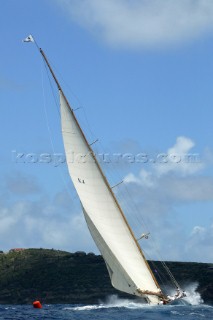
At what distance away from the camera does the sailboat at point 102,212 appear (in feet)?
193

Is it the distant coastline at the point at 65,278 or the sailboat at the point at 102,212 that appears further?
the distant coastline at the point at 65,278

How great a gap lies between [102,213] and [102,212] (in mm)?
86

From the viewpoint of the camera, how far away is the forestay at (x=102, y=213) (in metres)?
58.9

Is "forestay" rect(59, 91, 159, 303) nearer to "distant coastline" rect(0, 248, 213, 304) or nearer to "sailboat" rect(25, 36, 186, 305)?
"sailboat" rect(25, 36, 186, 305)

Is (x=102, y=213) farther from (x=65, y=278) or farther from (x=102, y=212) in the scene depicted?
(x=65, y=278)

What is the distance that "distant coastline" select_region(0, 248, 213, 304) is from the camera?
127688mm

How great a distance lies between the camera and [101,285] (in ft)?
428

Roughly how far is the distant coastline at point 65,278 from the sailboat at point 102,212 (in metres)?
55.6

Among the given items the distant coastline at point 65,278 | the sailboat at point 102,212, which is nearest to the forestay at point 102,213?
the sailboat at point 102,212

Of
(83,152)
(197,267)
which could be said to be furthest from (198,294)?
(83,152)

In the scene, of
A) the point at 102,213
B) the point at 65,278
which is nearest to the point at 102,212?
the point at 102,213

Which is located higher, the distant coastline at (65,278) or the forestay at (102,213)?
the distant coastline at (65,278)

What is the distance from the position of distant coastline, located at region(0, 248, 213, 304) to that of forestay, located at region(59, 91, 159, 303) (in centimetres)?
5590

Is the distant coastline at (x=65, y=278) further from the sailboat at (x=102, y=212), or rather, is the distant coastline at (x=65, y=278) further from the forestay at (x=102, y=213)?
the forestay at (x=102, y=213)
